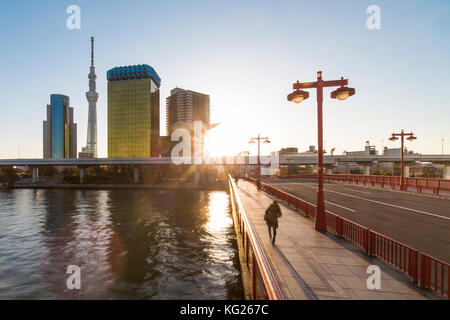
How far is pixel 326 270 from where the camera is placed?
6.78m

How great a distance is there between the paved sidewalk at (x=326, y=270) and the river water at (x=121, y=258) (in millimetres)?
2868

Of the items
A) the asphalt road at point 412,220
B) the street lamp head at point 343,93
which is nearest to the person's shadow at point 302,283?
the asphalt road at point 412,220

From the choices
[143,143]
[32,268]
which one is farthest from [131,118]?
[32,268]

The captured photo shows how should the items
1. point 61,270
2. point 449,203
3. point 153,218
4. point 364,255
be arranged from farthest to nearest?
point 153,218
point 449,203
point 61,270
point 364,255

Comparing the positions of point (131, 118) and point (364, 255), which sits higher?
point (131, 118)

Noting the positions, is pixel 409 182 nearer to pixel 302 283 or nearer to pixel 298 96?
pixel 298 96

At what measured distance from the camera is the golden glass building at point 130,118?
14012 cm

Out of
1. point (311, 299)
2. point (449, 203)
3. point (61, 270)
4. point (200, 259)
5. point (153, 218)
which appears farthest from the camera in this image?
point (153, 218)

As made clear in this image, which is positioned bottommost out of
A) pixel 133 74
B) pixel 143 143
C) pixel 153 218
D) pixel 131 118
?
pixel 153 218

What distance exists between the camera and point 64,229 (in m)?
18.7

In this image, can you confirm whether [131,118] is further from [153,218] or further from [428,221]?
[428,221]

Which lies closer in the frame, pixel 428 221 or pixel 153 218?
pixel 428 221

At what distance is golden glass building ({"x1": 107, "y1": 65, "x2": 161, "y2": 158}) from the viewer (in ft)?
460
